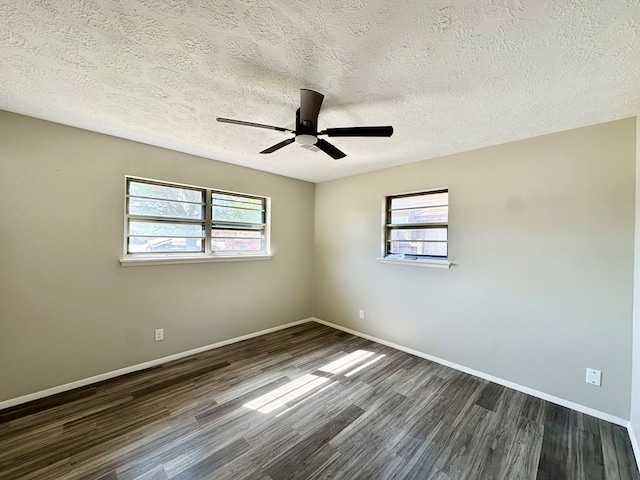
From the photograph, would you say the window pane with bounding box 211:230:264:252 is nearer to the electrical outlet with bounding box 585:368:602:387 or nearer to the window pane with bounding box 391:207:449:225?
the window pane with bounding box 391:207:449:225

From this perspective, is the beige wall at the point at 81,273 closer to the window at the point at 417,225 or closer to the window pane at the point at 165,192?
the window pane at the point at 165,192

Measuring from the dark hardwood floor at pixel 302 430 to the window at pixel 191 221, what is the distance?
140 cm

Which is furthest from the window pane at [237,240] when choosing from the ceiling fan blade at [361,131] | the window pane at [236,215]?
the ceiling fan blade at [361,131]

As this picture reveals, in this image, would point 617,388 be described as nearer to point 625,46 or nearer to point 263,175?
point 625,46

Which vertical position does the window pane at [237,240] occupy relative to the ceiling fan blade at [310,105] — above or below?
below

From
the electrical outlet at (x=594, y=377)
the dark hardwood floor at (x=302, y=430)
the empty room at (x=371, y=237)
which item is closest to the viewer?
the empty room at (x=371, y=237)

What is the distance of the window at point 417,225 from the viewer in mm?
3148

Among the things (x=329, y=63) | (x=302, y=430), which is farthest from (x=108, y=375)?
(x=329, y=63)

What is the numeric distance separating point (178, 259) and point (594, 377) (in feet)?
13.6

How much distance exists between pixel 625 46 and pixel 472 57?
727mm

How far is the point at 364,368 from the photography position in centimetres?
288

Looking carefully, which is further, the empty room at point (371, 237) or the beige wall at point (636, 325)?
the beige wall at point (636, 325)

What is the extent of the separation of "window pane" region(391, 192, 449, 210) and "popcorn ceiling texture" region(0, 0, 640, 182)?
90 cm

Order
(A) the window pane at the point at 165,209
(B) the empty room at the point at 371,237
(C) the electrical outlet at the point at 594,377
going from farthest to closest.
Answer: (A) the window pane at the point at 165,209 → (C) the electrical outlet at the point at 594,377 → (B) the empty room at the point at 371,237
